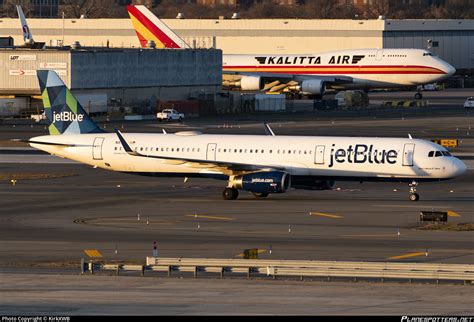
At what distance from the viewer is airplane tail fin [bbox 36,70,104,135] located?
7231 cm

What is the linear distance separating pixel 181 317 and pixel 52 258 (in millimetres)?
16001

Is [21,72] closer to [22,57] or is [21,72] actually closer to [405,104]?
Answer: [22,57]

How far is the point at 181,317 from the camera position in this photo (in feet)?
109

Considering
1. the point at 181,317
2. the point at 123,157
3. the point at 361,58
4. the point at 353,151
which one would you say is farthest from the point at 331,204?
the point at 361,58

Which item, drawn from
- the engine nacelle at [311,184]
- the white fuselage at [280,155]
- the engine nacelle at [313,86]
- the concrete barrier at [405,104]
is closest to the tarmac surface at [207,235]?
the engine nacelle at [311,184]

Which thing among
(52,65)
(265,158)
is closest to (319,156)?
(265,158)

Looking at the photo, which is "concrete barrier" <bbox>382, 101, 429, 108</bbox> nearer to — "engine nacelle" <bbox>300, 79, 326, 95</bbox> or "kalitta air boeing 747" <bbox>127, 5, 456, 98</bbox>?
"kalitta air boeing 747" <bbox>127, 5, 456, 98</bbox>

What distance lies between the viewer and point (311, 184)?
67.1m

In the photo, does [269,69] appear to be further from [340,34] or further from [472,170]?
[472,170]

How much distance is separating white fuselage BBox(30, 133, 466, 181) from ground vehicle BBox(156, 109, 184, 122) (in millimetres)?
56927

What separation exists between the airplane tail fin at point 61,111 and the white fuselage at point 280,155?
141cm

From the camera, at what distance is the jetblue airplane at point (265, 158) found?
214 feet

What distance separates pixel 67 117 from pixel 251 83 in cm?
8989

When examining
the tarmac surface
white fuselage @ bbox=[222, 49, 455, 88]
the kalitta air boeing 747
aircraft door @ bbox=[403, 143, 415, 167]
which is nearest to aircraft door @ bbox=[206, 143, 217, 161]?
the tarmac surface
